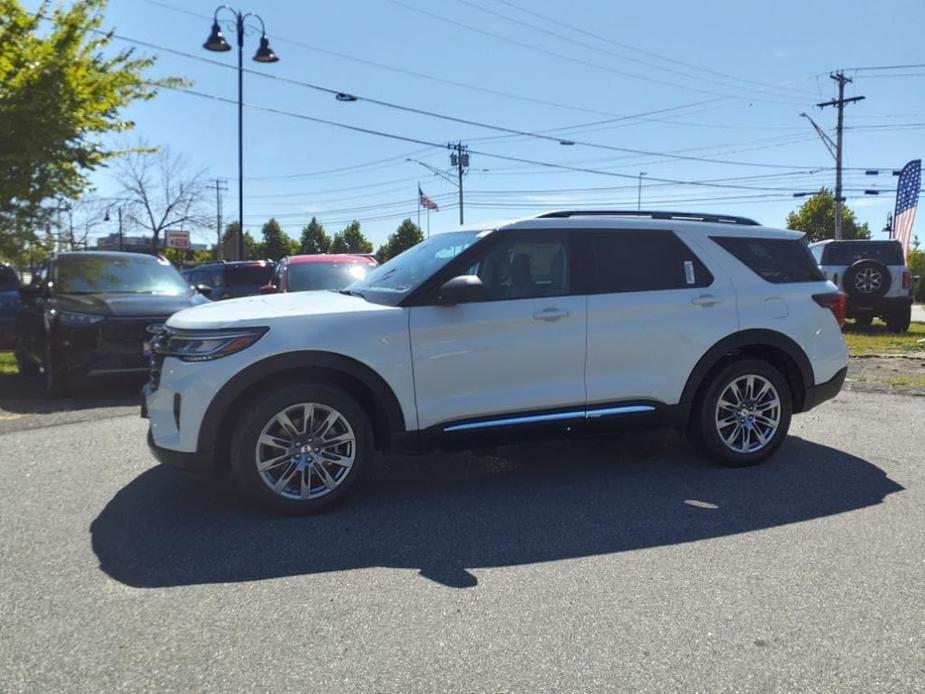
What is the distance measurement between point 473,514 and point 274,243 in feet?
289

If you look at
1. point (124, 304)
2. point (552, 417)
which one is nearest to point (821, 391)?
point (552, 417)

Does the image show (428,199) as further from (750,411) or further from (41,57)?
(750,411)

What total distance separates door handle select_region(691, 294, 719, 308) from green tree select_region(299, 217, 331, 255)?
84.6 metres

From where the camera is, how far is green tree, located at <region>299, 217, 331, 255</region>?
289 ft

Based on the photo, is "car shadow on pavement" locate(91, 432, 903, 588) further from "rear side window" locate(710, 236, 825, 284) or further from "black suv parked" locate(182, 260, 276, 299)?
"black suv parked" locate(182, 260, 276, 299)

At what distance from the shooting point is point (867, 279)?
14539 mm

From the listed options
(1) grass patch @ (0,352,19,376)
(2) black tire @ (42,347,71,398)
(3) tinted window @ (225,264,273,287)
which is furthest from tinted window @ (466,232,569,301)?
(3) tinted window @ (225,264,273,287)

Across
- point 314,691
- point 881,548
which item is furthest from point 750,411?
point 314,691

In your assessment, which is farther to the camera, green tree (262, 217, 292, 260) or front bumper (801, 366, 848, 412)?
green tree (262, 217, 292, 260)

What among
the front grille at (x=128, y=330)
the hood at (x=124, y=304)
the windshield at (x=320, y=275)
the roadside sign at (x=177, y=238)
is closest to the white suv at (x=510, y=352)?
the front grille at (x=128, y=330)

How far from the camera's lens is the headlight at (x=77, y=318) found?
7.99m

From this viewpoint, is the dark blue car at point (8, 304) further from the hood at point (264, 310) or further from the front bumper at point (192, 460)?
the front bumper at point (192, 460)

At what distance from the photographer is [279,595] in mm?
3387

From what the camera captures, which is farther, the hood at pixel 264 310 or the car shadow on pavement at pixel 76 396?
the car shadow on pavement at pixel 76 396
